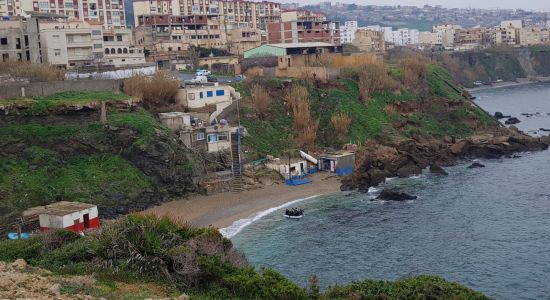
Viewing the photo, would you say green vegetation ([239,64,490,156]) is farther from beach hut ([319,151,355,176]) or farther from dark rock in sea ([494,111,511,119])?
dark rock in sea ([494,111,511,119])

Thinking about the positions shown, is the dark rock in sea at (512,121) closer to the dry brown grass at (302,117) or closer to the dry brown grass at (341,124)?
the dry brown grass at (341,124)

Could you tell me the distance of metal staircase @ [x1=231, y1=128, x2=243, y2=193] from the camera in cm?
4374

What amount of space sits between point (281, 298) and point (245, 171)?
2822 cm

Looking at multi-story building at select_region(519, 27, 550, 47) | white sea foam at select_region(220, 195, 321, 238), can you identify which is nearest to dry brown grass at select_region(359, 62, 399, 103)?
white sea foam at select_region(220, 195, 321, 238)

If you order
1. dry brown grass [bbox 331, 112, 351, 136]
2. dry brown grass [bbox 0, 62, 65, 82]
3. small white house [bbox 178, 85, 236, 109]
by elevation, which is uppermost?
dry brown grass [bbox 0, 62, 65, 82]

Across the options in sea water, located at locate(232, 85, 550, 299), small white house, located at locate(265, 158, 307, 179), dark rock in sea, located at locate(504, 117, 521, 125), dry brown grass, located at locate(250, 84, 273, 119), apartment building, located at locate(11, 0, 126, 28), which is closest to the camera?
sea water, located at locate(232, 85, 550, 299)

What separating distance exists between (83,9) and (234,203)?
5748cm

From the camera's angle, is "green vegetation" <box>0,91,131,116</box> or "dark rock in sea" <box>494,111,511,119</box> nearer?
"green vegetation" <box>0,91,131,116</box>

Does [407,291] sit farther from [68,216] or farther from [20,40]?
[20,40]

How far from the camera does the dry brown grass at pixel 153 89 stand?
4825 cm

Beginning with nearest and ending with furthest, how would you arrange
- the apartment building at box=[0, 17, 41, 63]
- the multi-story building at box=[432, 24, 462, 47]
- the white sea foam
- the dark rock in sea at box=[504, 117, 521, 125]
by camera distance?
the white sea foam, the apartment building at box=[0, 17, 41, 63], the dark rock in sea at box=[504, 117, 521, 125], the multi-story building at box=[432, 24, 462, 47]

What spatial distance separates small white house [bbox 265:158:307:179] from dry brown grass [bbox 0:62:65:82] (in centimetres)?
1653

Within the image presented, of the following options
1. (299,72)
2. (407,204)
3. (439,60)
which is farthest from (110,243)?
(439,60)

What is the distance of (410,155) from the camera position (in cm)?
5191
